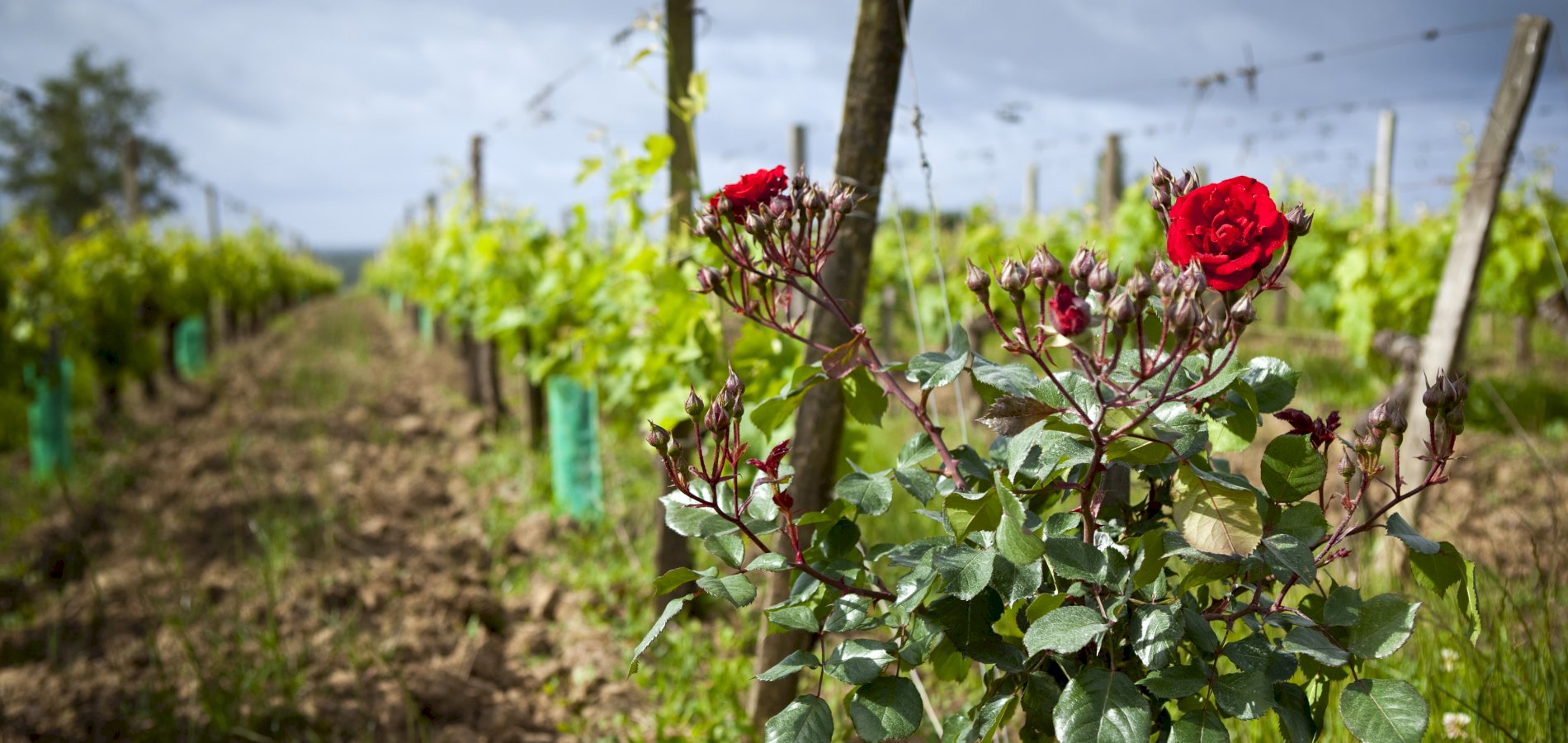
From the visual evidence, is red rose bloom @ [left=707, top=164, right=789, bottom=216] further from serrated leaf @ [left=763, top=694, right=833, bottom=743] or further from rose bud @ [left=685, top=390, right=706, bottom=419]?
serrated leaf @ [left=763, top=694, right=833, bottom=743]

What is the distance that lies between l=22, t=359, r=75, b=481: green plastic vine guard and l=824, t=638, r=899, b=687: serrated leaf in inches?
253

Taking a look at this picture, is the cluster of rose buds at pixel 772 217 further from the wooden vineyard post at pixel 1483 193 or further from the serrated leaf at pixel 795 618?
the wooden vineyard post at pixel 1483 193

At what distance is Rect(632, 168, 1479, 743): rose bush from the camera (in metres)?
0.91

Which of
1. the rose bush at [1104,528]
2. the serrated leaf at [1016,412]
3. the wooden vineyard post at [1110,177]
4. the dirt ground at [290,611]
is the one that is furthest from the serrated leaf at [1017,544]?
the wooden vineyard post at [1110,177]

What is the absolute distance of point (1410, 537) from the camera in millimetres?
963

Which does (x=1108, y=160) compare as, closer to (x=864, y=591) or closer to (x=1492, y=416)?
(x=1492, y=416)

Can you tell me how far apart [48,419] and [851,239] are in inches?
249

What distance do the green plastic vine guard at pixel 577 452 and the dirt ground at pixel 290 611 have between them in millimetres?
188

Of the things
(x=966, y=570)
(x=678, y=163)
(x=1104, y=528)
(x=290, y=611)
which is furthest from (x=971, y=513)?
(x=290, y=611)

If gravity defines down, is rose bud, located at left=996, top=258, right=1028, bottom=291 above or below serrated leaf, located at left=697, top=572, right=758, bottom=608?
above

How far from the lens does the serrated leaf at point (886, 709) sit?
104 cm

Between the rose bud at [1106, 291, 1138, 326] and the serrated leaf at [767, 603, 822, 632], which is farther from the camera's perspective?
the serrated leaf at [767, 603, 822, 632]

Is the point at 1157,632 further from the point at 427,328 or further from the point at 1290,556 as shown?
the point at 427,328

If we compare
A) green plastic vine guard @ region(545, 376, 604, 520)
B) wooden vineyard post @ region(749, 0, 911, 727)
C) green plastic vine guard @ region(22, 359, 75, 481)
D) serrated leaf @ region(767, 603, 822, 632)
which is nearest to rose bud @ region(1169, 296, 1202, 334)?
serrated leaf @ region(767, 603, 822, 632)
